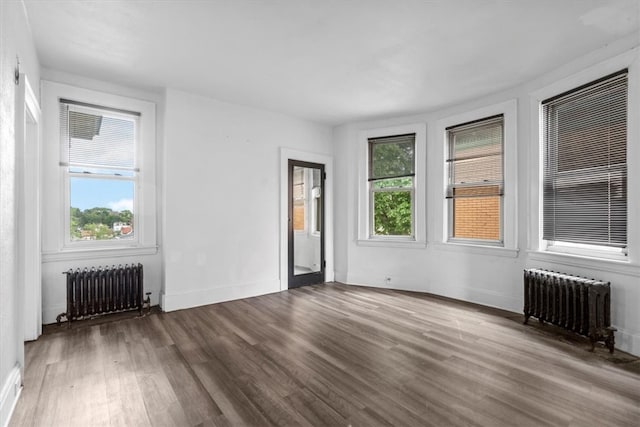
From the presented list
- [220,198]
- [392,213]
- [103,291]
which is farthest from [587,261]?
[103,291]

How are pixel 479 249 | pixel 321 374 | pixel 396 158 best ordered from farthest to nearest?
pixel 396 158 → pixel 479 249 → pixel 321 374

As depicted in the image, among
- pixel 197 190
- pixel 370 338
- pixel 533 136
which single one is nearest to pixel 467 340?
pixel 370 338

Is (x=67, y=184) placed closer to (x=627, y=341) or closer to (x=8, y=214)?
(x=8, y=214)

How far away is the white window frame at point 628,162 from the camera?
2.81 meters

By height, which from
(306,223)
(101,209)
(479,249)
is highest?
(101,209)

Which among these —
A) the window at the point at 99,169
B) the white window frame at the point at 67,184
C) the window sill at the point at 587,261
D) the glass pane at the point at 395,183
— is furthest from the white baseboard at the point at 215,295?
the window sill at the point at 587,261

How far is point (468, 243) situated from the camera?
4.54 metres

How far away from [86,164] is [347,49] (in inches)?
131

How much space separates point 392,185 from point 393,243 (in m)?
0.98

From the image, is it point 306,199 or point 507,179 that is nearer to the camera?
point 507,179

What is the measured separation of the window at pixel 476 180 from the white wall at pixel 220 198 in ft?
8.39

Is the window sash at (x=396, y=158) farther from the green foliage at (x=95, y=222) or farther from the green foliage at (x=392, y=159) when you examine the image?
the green foliage at (x=95, y=222)

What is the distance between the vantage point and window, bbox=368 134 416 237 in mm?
5160

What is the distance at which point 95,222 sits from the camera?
384cm
